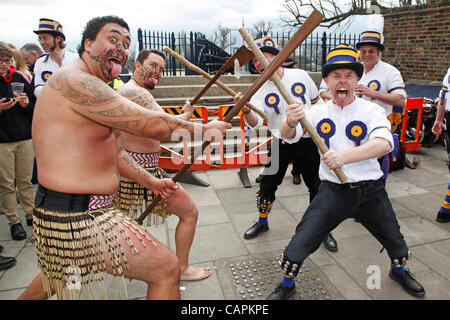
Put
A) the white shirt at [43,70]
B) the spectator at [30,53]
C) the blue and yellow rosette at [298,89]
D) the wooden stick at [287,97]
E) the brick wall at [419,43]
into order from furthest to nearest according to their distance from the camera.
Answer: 1. the brick wall at [419,43]
2. the spectator at [30,53]
3. the white shirt at [43,70]
4. the blue and yellow rosette at [298,89]
5. the wooden stick at [287,97]

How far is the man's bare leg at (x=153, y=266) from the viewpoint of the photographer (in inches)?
74.0

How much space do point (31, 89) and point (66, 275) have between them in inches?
124

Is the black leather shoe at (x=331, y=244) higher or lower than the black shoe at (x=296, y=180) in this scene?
lower

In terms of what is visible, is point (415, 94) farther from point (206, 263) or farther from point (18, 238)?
point (18, 238)

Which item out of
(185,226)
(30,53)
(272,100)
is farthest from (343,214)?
(30,53)

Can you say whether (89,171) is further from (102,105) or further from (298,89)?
(298,89)

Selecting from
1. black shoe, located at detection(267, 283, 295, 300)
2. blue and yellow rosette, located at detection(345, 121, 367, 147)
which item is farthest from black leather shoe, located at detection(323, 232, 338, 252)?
blue and yellow rosette, located at detection(345, 121, 367, 147)

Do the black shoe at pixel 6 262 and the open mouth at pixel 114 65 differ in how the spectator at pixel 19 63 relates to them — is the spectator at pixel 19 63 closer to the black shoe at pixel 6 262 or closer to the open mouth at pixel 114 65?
the black shoe at pixel 6 262

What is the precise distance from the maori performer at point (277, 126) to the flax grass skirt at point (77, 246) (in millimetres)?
1938

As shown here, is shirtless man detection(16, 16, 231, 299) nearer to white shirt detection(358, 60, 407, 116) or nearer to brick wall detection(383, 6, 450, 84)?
white shirt detection(358, 60, 407, 116)

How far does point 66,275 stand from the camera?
1896 millimetres

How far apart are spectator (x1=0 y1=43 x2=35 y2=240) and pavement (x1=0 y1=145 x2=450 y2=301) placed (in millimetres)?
398

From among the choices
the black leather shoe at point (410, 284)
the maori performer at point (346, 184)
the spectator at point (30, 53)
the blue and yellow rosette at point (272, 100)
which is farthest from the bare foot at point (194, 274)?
the spectator at point (30, 53)

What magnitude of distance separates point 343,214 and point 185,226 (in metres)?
1.38
